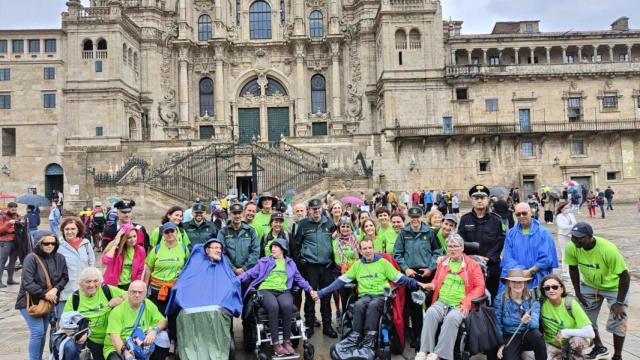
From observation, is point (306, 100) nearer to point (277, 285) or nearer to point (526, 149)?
point (526, 149)

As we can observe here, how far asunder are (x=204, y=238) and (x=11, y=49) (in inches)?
1479

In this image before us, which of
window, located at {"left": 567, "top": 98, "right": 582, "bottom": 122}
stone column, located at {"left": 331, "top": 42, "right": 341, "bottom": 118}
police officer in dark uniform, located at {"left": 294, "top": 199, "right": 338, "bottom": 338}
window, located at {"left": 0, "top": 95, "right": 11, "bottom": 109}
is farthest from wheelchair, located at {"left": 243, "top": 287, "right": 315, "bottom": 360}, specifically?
window, located at {"left": 0, "top": 95, "right": 11, "bottom": 109}

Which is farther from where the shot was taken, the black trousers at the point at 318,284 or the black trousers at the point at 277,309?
the black trousers at the point at 318,284

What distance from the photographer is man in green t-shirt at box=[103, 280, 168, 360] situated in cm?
632

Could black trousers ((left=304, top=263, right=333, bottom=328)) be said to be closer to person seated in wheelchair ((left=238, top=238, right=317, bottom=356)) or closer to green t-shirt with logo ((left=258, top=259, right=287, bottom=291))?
person seated in wheelchair ((left=238, top=238, right=317, bottom=356))

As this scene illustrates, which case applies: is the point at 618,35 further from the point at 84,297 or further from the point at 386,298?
Answer: the point at 84,297

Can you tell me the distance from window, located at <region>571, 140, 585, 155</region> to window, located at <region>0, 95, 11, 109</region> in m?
40.8

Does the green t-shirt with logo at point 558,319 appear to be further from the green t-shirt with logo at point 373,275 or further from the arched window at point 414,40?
the arched window at point 414,40

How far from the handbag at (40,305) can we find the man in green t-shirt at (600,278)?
23.3ft

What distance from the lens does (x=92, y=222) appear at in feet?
60.0

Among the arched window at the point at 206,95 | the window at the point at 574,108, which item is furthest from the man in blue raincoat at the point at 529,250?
the arched window at the point at 206,95

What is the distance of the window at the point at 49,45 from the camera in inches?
1506

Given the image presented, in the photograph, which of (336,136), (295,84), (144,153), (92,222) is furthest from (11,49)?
(92,222)

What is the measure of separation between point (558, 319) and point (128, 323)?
209 inches
